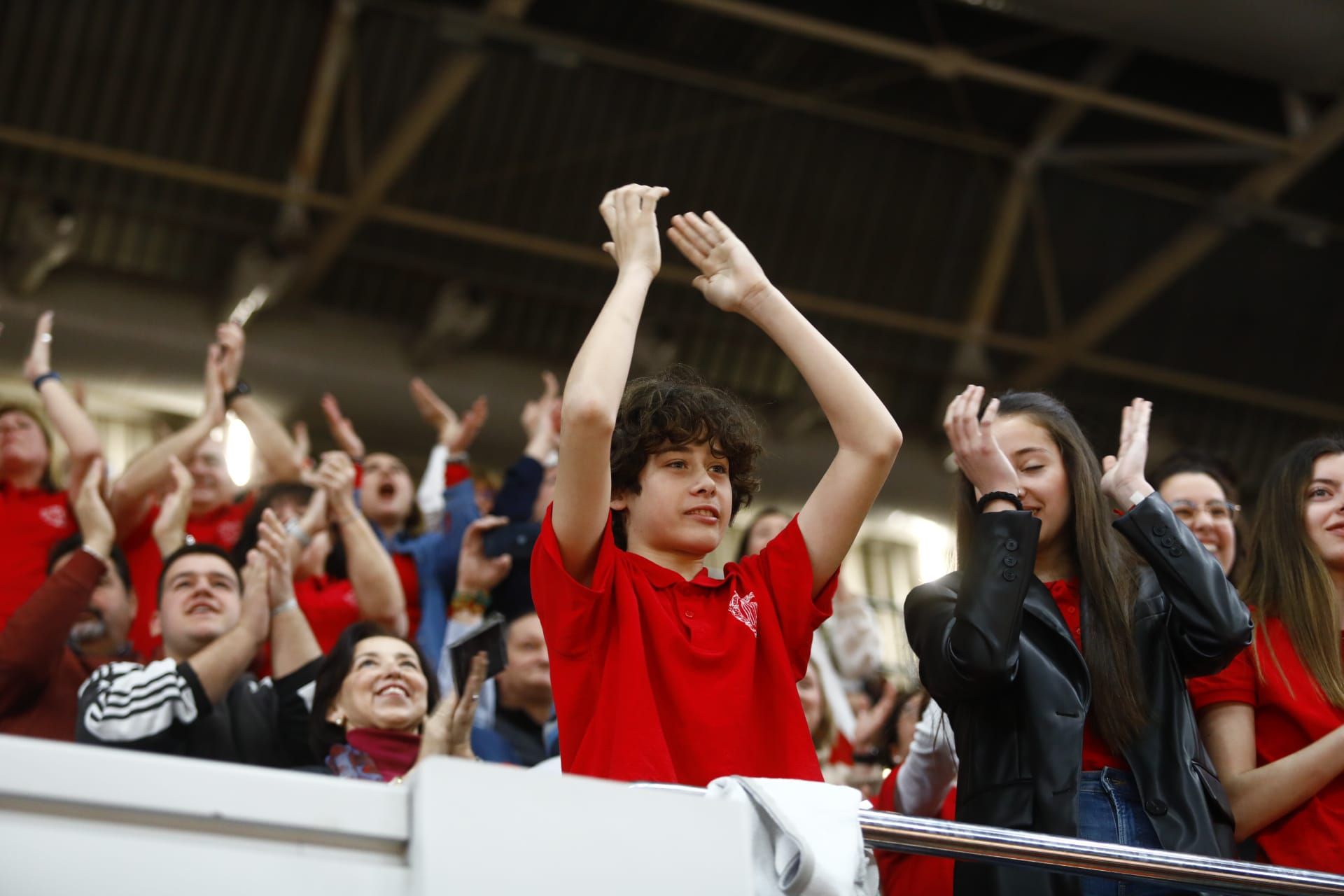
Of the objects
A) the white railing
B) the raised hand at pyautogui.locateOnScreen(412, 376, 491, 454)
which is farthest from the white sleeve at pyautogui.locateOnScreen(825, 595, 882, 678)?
the white railing

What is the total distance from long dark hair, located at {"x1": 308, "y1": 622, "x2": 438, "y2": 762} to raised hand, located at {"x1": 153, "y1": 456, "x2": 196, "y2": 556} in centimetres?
95

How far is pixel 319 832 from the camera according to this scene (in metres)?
1.39

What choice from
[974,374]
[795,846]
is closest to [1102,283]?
[974,374]

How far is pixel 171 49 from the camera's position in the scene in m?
7.78

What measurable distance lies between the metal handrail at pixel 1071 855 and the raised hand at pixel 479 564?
210cm

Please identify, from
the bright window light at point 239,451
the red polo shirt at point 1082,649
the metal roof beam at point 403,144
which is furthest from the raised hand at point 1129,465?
the bright window light at point 239,451

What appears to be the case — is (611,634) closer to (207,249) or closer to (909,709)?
(909,709)

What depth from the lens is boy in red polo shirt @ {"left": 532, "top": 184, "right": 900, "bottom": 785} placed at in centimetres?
205

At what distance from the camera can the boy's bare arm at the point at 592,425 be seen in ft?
6.73

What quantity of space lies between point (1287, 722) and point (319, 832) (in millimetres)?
1638

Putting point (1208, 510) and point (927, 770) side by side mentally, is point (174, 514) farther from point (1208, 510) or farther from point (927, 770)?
point (1208, 510)

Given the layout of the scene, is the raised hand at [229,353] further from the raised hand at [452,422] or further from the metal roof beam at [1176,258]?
the metal roof beam at [1176,258]

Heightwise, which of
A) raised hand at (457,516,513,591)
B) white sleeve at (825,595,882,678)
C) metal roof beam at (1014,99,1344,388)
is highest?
metal roof beam at (1014,99,1344,388)

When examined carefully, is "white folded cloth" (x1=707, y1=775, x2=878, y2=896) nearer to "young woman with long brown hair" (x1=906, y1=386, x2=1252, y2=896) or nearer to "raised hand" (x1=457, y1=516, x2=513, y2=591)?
"young woman with long brown hair" (x1=906, y1=386, x2=1252, y2=896)
